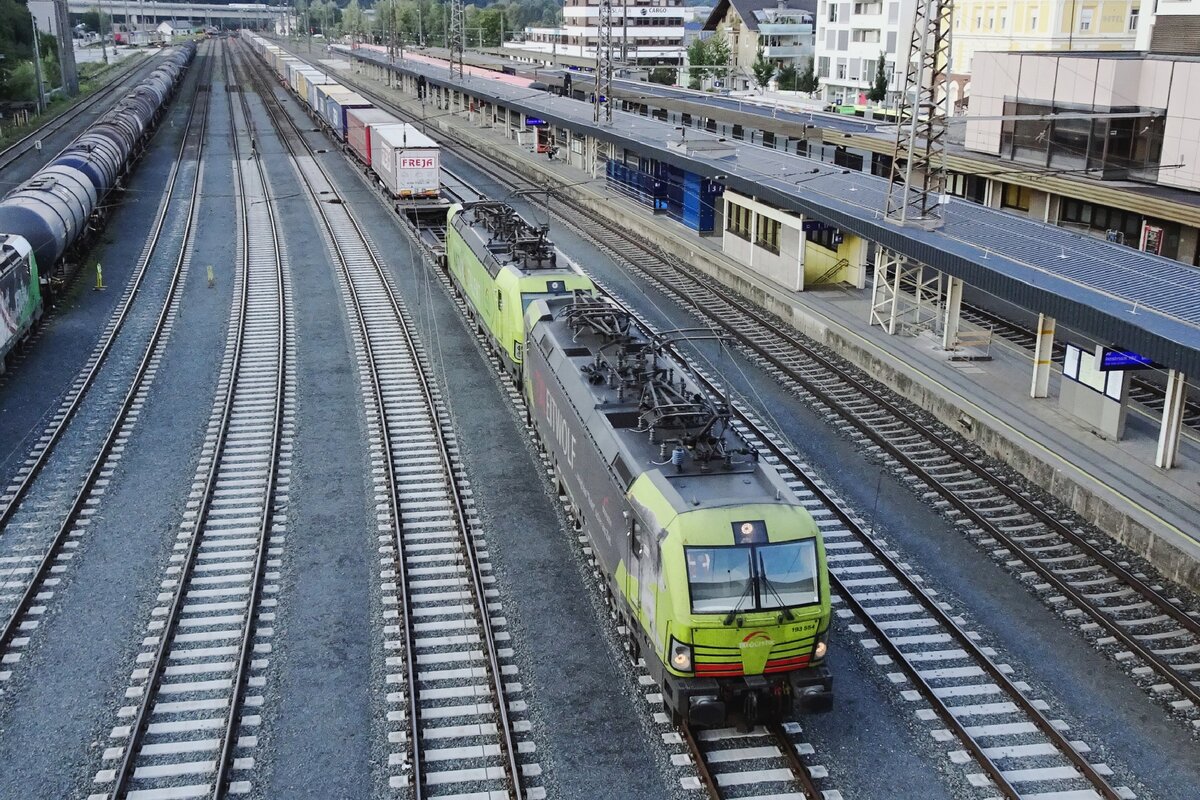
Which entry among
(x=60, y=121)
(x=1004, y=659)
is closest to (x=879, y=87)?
(x=60, y=121)

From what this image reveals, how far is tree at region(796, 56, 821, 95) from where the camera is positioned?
318 ft

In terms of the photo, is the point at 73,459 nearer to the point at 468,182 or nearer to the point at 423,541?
the point at 423,541

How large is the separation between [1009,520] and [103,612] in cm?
1567

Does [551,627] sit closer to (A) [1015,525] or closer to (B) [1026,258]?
(A) [1015,525]

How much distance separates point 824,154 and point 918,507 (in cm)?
4218

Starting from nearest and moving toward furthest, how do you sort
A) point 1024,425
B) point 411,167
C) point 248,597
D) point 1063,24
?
point 248,597 → point 1024,425 → point 411,167 → point 1063,24

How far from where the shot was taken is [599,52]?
189ft

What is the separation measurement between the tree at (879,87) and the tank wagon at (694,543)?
6842 cm

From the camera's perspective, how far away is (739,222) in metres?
39.8

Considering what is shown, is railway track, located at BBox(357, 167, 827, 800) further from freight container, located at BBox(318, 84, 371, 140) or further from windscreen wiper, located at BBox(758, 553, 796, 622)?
freight container, located at BBox(318, 84, 371, 140)

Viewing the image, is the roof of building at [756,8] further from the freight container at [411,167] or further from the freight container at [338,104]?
the freight container at [411,167]

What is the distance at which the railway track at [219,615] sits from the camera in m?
13.8

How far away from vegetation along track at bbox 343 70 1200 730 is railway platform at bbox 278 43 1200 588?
39cm

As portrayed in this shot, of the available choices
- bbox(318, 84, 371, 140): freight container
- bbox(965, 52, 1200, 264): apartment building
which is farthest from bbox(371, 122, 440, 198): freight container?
bbox(965, 52, 1200, 264): apartment building
